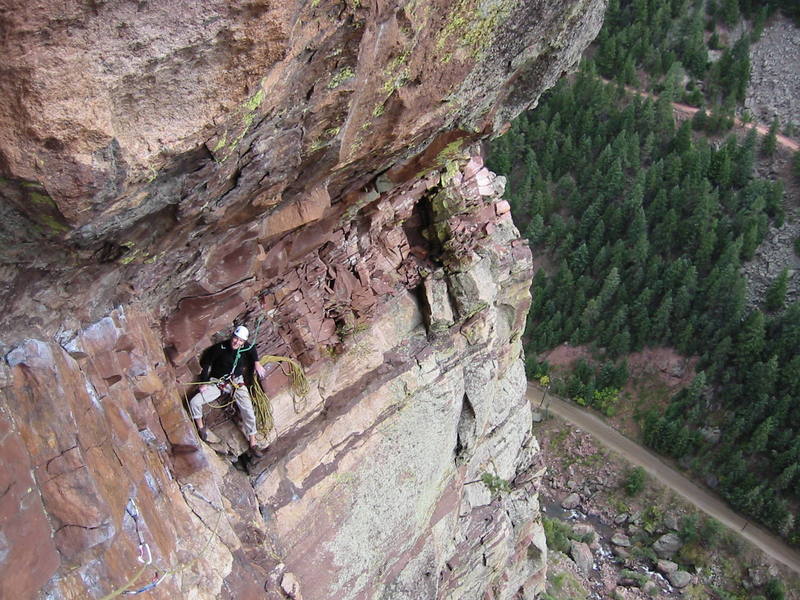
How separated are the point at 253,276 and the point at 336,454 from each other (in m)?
4.63

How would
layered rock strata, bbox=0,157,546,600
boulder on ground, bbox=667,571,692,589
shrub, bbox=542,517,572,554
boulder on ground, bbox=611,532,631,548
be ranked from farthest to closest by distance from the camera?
boulder on ground, bbox=611,532,631,548 → boulder on ground, bbox=667,571,692,589 → shrub, bbox=542,517,572,554 → layered rock strata, bbox=0,157,546,600

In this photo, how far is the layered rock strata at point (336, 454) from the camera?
24.4ft

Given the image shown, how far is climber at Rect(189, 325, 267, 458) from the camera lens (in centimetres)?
1171

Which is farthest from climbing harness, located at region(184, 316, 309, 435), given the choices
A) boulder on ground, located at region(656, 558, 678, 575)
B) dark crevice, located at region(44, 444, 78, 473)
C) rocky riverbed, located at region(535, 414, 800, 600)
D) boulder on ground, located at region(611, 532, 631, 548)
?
boulder on ground, located at region(656, 558, 678, 575)

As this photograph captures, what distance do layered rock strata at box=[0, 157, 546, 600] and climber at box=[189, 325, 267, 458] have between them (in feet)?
1.43

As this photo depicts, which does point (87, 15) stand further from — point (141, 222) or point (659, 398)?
point (659, 398)

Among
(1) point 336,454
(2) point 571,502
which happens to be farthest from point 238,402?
(2) point 571,502

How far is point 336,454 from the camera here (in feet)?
44.9

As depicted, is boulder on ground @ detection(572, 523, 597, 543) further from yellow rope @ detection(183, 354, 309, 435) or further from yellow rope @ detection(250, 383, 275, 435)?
yellow rope @ detection(250, 383, 275, 435)

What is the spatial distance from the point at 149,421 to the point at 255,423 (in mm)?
2885

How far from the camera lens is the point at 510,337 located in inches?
770

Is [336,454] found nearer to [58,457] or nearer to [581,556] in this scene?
[58,457]

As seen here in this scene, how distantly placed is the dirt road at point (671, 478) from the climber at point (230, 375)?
3542 centimetres

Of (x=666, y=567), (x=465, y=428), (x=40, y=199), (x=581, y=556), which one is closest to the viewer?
(x=40, y=199)
